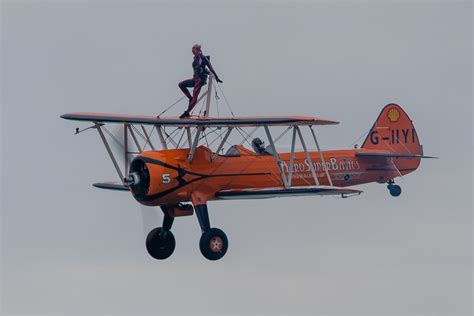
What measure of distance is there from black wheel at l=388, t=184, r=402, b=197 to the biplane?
12.5 ft

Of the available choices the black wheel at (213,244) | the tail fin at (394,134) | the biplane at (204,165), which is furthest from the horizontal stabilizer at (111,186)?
the tail fin at (394,134)

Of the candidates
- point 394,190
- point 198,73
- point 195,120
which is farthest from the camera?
point 394,190

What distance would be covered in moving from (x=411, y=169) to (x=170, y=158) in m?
10.1

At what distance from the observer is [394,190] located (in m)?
41.5

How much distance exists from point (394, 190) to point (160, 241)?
29.0 feet

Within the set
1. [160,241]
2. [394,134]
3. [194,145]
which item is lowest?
[160,241]

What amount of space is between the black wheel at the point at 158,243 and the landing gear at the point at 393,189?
856cm

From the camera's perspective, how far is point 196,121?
3412cm

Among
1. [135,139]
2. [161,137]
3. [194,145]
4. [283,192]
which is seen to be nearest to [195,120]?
[194,145]

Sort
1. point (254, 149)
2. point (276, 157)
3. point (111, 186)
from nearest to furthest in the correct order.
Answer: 1. point (276, 157)
2. point (254, 149)
3. point (111, 186)

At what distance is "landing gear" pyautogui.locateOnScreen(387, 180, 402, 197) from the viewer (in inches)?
1635

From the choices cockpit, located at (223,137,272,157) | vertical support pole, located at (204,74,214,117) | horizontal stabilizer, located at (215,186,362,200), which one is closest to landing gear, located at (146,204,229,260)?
horizontal stabilizer, located at (215,186,362,200)

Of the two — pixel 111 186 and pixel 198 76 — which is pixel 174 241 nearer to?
pixel 111 186

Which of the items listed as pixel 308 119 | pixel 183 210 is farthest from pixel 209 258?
pixel 308 119
